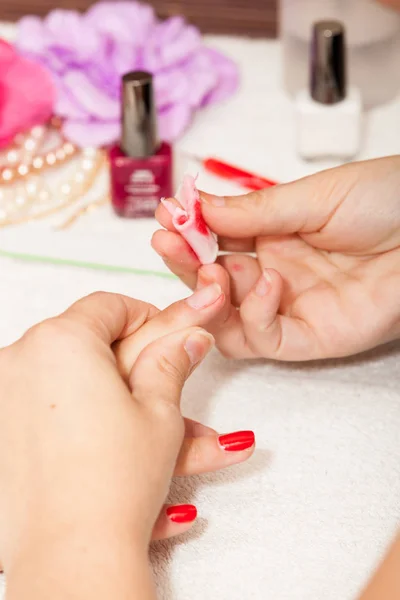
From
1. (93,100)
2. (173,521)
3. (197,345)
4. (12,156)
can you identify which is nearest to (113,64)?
(93,100)

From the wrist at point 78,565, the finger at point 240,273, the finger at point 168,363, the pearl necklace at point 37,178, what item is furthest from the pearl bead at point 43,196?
the wrist at point 78,565

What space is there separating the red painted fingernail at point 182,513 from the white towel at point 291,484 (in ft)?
0.10

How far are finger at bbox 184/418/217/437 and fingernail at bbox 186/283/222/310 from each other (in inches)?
3.7

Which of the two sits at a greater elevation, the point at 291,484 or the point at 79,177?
the point at 79,177

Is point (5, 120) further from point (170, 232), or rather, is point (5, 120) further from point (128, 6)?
point (170, 232)

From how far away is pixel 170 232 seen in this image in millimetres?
739

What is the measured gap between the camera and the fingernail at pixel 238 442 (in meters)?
0.68

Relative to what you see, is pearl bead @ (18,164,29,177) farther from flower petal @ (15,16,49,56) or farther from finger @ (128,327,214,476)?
finger @ (128,327,214,476)

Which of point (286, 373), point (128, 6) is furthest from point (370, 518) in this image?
point (128, 6)

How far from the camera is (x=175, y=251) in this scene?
2.43 feet

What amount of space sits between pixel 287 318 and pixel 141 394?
8.0 inches

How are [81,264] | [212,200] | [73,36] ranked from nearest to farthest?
[212,200]
[81,264]
[73,36]

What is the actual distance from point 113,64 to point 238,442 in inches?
25.5

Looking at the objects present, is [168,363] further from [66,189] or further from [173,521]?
[66,189]
